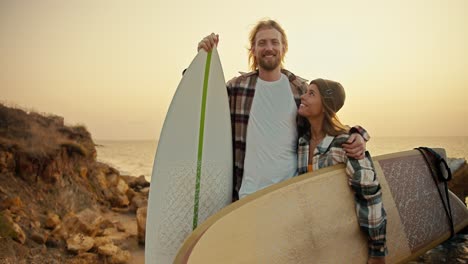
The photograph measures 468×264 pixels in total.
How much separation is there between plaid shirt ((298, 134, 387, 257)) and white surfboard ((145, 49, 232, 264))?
81 cm

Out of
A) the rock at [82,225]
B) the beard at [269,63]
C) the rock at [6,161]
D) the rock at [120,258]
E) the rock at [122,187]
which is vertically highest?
the beard at [269,63]

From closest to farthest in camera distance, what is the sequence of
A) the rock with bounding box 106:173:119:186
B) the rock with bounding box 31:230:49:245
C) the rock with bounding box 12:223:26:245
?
1. the rock with bounding box 12:223:26:245
2. the rock with bounding box 31:230:49:245
3. the rock with bounding box 106:173:119:186

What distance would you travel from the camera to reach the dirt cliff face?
6.62m

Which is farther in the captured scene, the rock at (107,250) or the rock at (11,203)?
the rock at (11,203)

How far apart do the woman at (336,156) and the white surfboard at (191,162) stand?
0.69 metres

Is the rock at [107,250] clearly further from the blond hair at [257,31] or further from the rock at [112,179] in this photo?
the blond hair at [257,31]

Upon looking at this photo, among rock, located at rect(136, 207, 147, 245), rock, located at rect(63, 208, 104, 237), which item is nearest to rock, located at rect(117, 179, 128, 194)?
rock, located at rect(63, 208, 104, 237)

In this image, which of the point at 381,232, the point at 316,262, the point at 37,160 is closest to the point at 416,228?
the point at 381,232

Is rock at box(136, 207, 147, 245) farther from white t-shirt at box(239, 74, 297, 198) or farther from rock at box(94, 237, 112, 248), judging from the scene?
white t-shirt at box(239, 74, 297, 198)

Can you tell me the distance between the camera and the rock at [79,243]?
22.2ft

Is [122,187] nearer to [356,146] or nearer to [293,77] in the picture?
[293,77]

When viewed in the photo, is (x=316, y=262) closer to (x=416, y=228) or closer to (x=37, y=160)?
(x=416, y=228)

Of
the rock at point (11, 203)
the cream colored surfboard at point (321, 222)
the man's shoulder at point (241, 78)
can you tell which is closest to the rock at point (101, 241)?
the rock at point (11, 203)

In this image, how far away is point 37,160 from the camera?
855 cm
